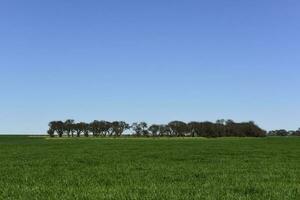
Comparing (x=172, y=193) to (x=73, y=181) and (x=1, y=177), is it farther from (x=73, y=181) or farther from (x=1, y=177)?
(x=1, y=177)

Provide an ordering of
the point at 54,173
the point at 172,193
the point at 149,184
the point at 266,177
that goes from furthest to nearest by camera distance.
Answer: the point at 54,173
the point at 266,177
the point at 149,184
the point at 172,193

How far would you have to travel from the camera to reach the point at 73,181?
69.8 feet

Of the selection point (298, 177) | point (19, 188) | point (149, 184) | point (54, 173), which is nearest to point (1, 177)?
point (54, 173)

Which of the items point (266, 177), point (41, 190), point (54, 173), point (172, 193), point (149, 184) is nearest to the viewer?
point (172, 193)

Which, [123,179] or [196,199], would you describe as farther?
[123,179]

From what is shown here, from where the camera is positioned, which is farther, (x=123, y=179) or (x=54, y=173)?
(x=54, y=173)

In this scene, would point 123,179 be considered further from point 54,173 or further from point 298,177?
point 298,177

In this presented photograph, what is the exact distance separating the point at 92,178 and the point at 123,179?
1404 millimetres

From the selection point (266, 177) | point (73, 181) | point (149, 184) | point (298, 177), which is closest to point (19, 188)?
point (73, 181)

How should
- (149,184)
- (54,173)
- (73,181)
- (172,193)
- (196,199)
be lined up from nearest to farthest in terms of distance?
(196,199) < (172,193) < (149,184) < (73,181) < (54,173)

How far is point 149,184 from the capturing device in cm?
1961

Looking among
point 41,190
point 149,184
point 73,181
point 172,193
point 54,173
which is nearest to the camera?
point 172,193

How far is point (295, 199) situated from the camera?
1589 cm

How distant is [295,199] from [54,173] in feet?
43.4
